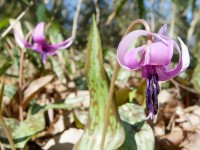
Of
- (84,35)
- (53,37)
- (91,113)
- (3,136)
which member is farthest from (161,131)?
(84,35)

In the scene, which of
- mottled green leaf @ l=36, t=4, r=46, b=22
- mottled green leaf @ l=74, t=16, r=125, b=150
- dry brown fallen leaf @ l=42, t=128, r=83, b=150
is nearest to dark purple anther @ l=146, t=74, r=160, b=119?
mottled green leaf @ l=74, t=16, r=125, b=150

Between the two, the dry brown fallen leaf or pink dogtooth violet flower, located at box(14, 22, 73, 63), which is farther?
pink dogtooth violet flower, located at box(14, 22, 73, 63)

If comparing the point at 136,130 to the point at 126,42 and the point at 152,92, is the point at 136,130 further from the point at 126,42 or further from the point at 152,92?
the point at 126,42

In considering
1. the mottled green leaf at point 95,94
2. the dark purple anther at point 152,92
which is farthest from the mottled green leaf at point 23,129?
the dark purple anther at point 152,92

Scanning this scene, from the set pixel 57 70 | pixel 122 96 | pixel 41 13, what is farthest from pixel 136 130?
pixel 41 13

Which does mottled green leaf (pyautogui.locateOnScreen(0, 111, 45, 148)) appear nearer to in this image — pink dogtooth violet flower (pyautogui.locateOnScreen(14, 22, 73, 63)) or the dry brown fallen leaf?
the dry brown fallen leaf

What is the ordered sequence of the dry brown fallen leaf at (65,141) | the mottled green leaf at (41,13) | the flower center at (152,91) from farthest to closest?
1. the mottled green leaf at (41,13)
2. the dry brown fallen leaf at (65,141)
3. the flower center at (152,91)

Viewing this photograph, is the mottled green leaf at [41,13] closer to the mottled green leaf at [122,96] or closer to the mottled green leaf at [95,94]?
the mottled green leaf at [122,96]
